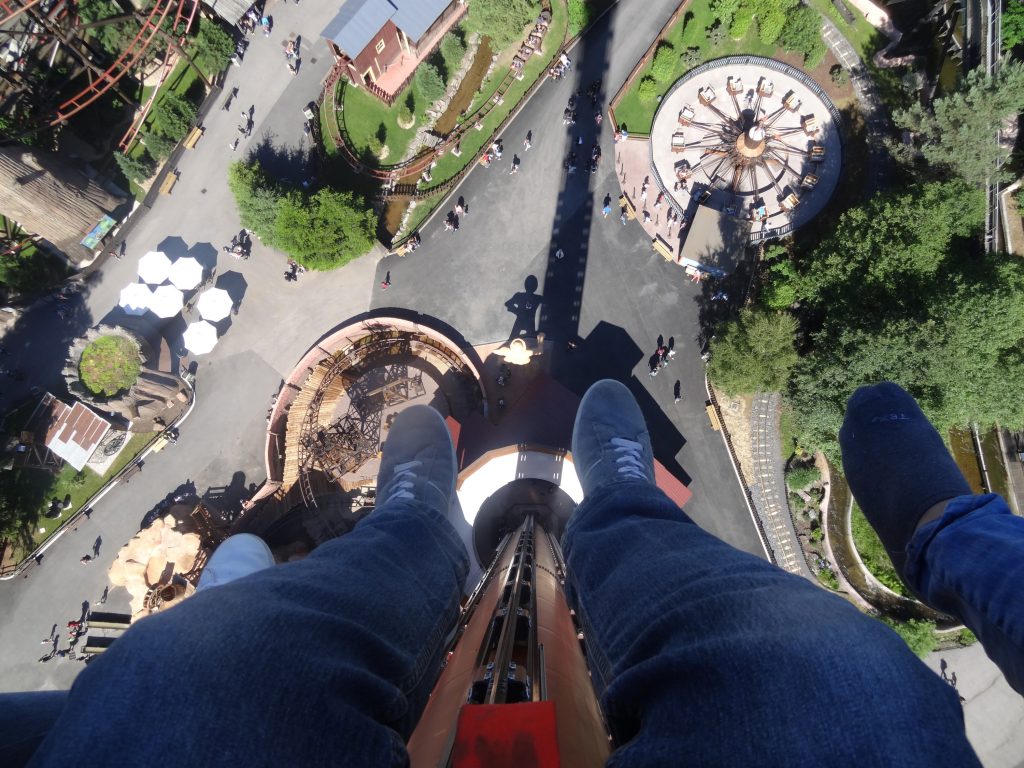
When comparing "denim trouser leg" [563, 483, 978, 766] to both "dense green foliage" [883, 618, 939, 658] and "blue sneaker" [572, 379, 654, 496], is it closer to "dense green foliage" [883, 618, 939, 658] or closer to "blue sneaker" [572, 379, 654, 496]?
"blue sneaker" [572, 379, 654, 496]

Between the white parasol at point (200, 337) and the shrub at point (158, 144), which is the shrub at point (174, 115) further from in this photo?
the white parasol at point (200, 337)

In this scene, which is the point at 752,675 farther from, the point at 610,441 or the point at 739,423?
the point at 739,423

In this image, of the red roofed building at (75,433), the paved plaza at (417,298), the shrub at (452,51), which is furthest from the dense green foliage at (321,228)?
the red roofed building at (75,433)

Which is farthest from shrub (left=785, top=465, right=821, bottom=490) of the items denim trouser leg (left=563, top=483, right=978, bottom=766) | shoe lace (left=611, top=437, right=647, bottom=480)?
denim trouser leg (left=563, top=483, right=978, bottom=766)

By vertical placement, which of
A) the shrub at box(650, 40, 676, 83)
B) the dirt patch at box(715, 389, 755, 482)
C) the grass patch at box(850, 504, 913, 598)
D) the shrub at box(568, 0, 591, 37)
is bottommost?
the grass patch at box(850, 504, 913, 598)

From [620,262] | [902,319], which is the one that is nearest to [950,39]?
[902,319]

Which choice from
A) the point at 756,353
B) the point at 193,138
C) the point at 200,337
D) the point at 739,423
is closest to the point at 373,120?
the point at 193,138
